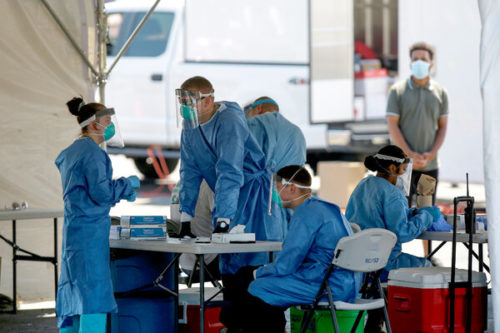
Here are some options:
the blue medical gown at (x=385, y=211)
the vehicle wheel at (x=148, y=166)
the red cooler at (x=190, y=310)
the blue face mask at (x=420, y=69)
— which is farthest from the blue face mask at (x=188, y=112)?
the vehicle wheel at (x=148, y=166)

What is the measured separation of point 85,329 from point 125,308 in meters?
0.36

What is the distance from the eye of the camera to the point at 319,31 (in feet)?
43.6

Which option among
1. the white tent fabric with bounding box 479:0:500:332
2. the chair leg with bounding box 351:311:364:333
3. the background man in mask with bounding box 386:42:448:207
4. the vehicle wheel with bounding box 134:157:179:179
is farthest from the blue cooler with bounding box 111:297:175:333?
the vehicle wheel with bounding box 134:157:179:179

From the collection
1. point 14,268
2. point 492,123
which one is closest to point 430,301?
point 492,123

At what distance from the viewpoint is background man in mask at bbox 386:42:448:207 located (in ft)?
29.7

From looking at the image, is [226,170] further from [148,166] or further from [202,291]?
[148,166]

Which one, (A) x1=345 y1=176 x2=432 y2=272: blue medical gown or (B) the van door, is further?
(B) the van door

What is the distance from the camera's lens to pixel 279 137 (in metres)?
7.54

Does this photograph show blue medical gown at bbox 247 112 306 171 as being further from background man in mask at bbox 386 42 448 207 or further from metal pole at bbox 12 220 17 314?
metal pole at bbox 12 220 17 314

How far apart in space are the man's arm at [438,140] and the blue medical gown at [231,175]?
3145 mm

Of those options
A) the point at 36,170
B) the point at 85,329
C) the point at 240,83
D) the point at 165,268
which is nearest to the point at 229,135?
the point at 165,268

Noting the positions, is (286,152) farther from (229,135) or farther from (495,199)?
(495,199)

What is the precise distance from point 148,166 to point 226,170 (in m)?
9.63

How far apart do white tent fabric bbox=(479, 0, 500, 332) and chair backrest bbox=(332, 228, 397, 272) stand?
1.85 ft
